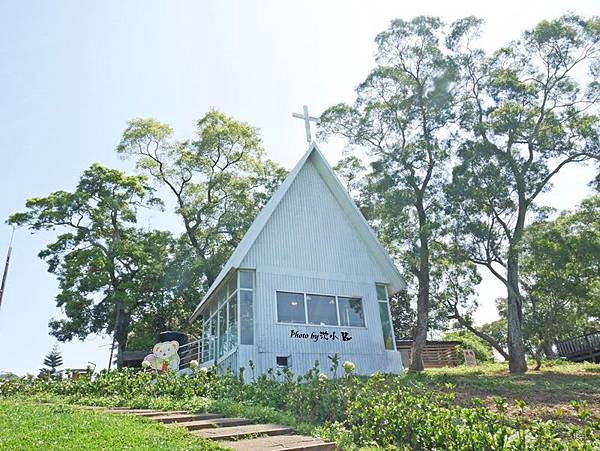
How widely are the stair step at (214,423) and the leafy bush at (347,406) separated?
0.23 metres

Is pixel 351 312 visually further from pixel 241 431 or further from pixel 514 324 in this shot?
pixel 241 431

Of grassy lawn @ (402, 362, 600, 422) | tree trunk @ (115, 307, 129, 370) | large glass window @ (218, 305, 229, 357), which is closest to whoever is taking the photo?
grassy lawn @ (402, 362, 600, 422)

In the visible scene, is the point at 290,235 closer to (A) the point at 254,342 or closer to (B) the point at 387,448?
(A) the point at 254,342

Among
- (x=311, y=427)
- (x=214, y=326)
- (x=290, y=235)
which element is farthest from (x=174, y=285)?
(x=311, y=427)

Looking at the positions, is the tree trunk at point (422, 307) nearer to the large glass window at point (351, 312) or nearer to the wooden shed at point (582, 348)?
the large glass window at point (351, 312)

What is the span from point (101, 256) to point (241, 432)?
1870cm

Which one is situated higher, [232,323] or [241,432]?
[232,323]

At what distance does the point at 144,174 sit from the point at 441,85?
17144 millimetres

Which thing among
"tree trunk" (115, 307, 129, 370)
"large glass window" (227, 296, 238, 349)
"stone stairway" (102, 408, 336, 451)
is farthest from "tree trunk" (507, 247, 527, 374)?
→ "tree trunk" (115, 307, 129, 370)

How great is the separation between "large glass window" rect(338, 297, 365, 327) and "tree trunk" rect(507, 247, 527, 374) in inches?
188

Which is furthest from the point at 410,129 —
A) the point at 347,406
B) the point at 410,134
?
the point at 347,406

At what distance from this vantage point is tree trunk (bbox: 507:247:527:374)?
13367mm

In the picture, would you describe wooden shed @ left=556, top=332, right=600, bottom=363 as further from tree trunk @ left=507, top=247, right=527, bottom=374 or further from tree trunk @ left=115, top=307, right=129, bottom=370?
tree trunk @ left=115, top=307, right=129, bottom=370

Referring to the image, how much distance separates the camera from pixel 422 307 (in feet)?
50.3
